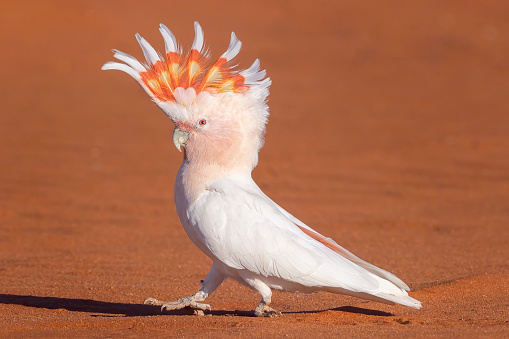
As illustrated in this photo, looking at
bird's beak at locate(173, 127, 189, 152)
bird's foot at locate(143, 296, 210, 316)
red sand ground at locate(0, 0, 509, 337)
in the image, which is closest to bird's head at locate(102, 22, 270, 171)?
bird's beak at locate(173, 127, 189, 152)

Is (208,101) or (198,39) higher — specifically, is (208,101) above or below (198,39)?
below

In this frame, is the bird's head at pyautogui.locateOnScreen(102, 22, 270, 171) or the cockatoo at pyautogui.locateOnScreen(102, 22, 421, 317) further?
the bird's head at pyautogui.locateOnScreen(102, 22, 270, 171)

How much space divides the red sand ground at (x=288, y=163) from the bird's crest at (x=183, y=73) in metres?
1.71

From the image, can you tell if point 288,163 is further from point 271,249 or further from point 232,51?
point 271,249

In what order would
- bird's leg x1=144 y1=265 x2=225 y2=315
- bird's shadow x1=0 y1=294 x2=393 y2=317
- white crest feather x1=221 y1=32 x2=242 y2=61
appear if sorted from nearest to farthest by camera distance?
bird's leg x1=144 y1=265 x2=225 y2=315 → white crest feather x1=221 y1=32 x2=242 y2=61 → bird's shadow x1=0 y1=294 x2=393 y2=317

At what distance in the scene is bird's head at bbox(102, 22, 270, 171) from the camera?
18.4 ft

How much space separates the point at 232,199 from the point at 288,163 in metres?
8.41

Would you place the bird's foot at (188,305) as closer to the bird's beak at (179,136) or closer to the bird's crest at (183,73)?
the bird's beak at (179,136)

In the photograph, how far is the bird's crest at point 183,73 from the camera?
18.6 feet

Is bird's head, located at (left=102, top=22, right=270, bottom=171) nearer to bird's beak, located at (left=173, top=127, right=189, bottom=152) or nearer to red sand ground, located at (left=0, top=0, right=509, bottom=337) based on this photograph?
bird's beak, located at (left=173, top=127, right=189, bottom=152)

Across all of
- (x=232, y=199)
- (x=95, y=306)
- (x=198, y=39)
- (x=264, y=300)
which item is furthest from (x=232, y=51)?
(x=95, y=306)

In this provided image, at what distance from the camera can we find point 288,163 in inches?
543

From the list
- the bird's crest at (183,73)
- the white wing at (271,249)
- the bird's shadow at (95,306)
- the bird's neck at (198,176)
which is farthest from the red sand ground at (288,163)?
the bird's crest at (183,73)

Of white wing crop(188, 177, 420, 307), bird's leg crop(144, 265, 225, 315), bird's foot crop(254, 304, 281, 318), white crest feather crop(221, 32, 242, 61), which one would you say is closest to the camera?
white wing crop(188, 177, 420, 307)
